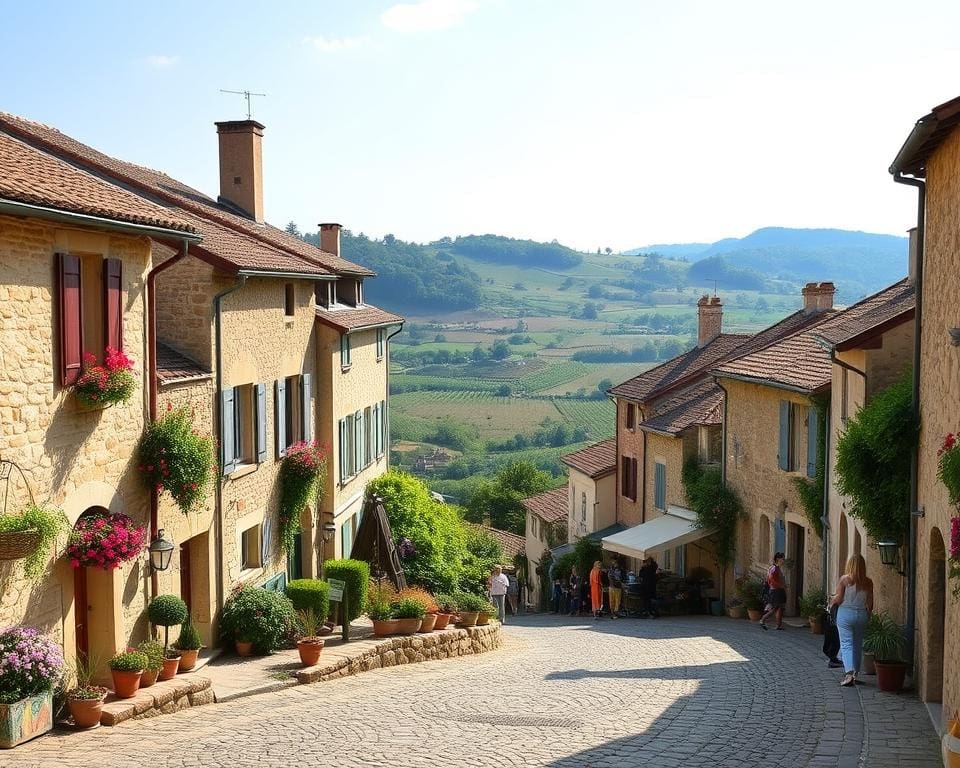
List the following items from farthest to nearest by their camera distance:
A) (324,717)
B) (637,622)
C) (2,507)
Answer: (637,622), (324,717), (2,507)

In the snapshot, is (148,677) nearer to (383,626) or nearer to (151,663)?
(151,663)

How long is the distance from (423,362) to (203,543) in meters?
138

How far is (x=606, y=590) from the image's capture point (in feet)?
94.7

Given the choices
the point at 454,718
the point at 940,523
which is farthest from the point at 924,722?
the point at 454,718

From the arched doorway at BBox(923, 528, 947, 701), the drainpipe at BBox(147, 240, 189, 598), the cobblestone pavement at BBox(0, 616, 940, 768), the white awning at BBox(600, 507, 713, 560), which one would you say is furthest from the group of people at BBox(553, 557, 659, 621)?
the drainpipe at BBox(147, 240, 189, 598)

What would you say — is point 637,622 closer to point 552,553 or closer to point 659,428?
point 659,428

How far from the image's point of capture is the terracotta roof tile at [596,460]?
37438 millimetres

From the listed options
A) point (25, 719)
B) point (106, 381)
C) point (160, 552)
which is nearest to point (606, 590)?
point (160, 552)

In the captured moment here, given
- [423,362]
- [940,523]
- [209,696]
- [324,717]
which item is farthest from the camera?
[423,362]

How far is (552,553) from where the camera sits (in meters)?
40.6

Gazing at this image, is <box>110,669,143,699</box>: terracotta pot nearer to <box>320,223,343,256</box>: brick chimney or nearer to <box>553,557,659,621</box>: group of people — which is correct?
<box>553,557,659,621</box>: group of people

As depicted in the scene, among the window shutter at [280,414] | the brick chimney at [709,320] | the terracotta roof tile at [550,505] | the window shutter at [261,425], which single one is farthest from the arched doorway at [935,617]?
the terracotta roof tile at [550,505]

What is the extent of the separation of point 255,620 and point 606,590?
14.8 m

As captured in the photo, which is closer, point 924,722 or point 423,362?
point 924,722
